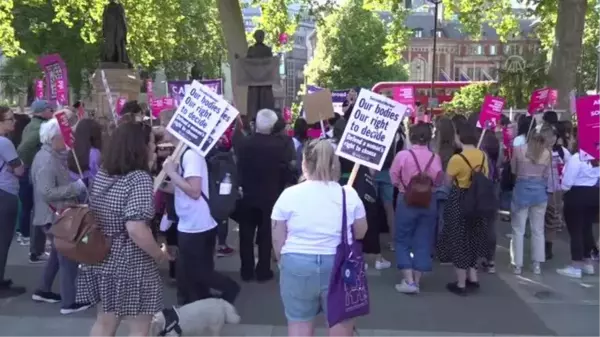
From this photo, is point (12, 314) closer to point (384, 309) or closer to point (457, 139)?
point (384, 309)

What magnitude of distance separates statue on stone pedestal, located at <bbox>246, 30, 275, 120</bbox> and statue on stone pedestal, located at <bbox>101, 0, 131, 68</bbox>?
405 cm

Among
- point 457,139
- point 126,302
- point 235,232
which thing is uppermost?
point 457,139

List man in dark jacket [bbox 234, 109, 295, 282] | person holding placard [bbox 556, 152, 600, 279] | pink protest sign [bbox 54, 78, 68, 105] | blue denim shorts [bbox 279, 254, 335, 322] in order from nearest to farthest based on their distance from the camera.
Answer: blue denim shorts [bbox 279, 254, 335, 322]
man in dark jacket [bbox 234, 109, 295, 282]
person holding placard [bbox 556, 152, 600, 279]
pink protest sign [bbox 54, 78, 68, 105]

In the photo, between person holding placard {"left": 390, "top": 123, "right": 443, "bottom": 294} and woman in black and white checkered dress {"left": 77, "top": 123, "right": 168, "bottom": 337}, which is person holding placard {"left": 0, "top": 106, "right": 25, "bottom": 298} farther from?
person holding placard {"left": 390, "top": 123, "right": 443, "bottom": 294}

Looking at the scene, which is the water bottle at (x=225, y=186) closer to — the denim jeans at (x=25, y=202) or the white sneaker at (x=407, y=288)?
the white sneaker at (x=407, y=288)

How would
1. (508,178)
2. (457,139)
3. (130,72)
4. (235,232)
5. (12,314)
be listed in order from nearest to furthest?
(12,314)
(457,139)
(508,178)
(235,232)
(130,72)

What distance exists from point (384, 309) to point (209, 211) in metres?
1.97

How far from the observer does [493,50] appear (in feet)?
318

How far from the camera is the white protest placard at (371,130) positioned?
212 inches

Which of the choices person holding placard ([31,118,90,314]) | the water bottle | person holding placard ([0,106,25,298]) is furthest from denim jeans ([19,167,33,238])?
the water bottle

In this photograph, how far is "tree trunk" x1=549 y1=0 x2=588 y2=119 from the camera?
16.7 meters

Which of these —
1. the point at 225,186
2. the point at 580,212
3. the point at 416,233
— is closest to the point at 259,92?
the point at 580,212

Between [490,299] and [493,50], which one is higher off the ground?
[493,50]

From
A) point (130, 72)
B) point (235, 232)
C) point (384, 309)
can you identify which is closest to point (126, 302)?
point (384, 309)
